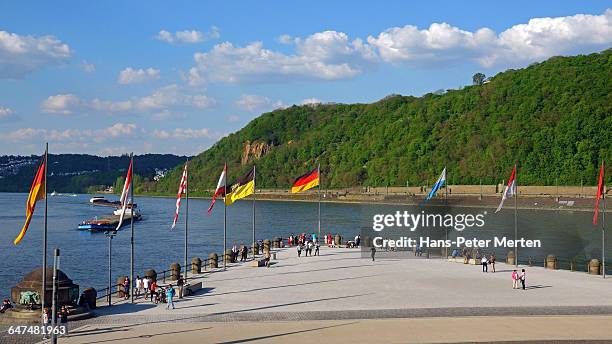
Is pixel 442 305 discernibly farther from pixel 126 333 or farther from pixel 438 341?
pixel 126 333

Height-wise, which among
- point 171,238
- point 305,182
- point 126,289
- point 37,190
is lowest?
point 171,238

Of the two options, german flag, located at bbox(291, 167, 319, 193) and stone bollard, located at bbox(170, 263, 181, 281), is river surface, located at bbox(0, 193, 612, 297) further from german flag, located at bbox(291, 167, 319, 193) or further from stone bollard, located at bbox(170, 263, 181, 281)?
german flag, located at bbox(291, 167, 319, 193)

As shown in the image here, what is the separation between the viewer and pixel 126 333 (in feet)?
79.6

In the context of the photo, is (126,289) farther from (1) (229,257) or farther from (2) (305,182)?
(2) (305,182)

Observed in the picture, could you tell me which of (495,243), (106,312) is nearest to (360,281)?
(106,312)

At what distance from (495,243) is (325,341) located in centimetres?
5699
